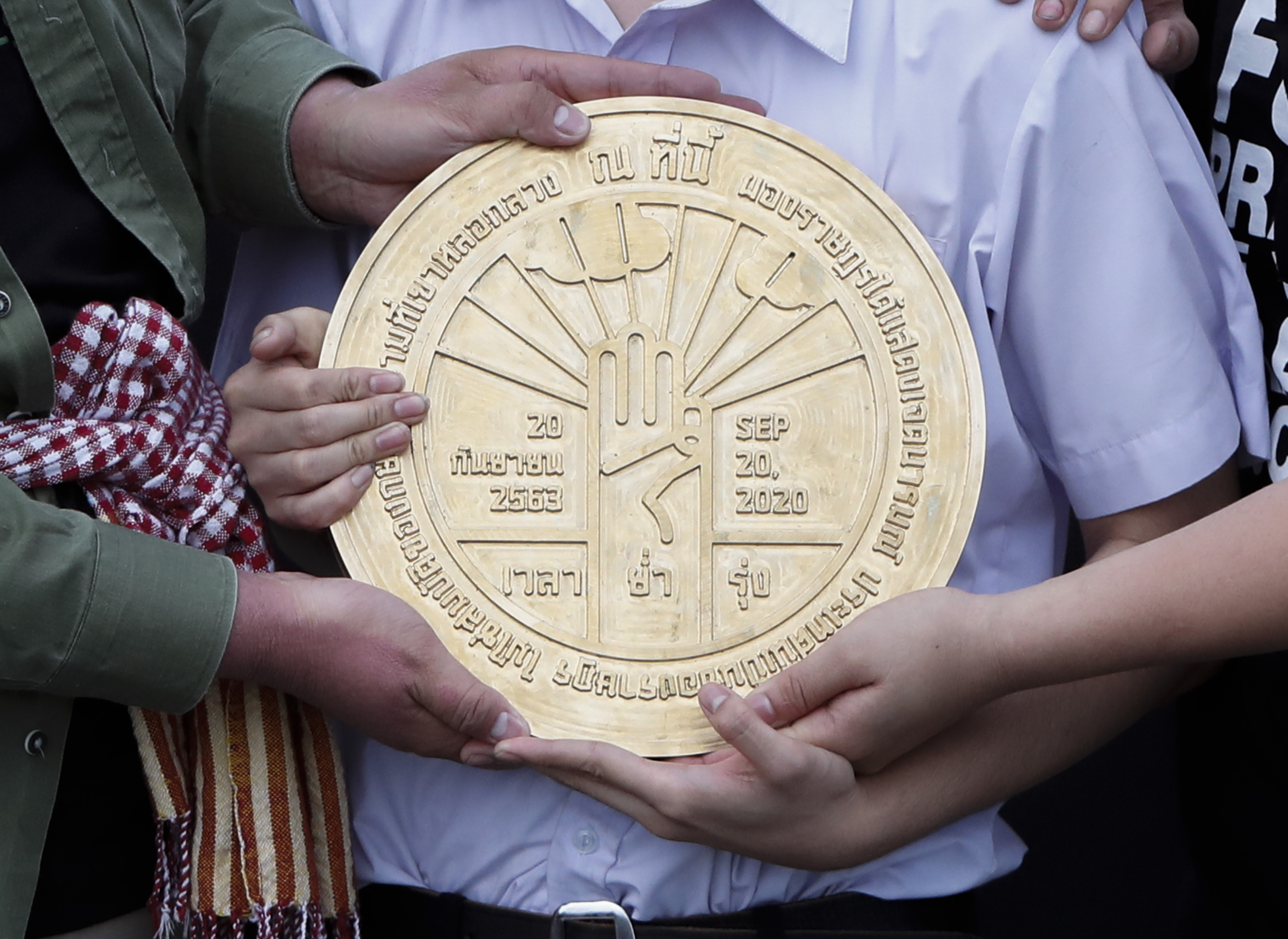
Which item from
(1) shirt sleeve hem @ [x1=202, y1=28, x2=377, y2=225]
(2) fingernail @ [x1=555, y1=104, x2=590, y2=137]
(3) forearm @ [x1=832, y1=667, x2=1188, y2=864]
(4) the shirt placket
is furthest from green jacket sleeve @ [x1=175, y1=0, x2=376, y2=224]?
(3) forearm @ [x1=832, y1=667, x2=1188, y2=864]

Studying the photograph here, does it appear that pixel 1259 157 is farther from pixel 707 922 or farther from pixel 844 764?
pixel 707 922

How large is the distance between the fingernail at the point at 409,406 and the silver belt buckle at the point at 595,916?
0.56 meters

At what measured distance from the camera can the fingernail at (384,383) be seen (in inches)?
56.2

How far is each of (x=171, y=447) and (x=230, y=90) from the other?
19.5 inches

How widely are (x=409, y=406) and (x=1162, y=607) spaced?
79cm

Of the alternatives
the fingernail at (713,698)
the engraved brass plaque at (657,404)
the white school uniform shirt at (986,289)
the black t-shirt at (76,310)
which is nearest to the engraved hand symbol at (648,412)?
the engraved brass plaque at (657,404)

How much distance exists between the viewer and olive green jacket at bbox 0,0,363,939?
Answer: 1.29 m

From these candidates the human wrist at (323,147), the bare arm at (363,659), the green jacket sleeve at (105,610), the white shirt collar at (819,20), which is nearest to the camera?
the green jacket sleeve at (105,610)

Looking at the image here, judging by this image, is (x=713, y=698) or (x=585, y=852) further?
(x=585, y=852)

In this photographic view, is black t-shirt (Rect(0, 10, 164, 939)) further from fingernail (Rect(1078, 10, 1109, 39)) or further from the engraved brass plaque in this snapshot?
fingernail (Rect(1078, 10, 1109, 39))

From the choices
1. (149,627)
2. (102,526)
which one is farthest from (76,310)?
(149,627)

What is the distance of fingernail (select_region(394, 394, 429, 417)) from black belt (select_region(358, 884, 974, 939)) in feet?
1.84

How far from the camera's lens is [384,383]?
1.43 m

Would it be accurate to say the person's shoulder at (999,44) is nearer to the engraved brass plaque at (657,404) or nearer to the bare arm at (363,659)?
the engraved brass plaque at (657,404)
